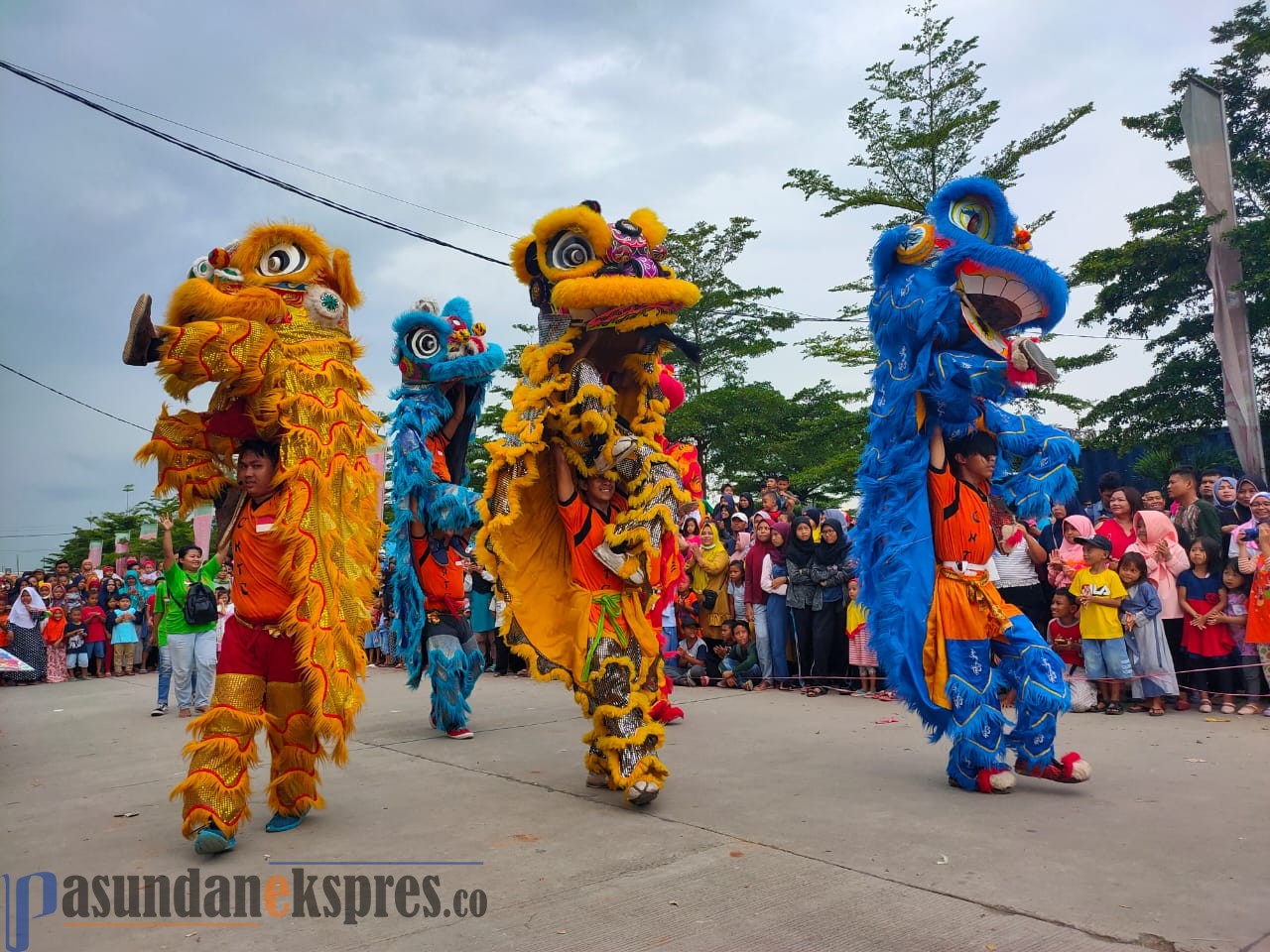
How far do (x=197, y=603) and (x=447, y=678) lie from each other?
10.3 feet

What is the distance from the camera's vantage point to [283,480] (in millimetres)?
3971

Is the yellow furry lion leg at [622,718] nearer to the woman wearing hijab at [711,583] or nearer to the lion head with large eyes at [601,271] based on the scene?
the lion head with large eyes at [601,271]

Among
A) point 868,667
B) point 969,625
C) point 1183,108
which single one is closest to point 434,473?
point 969,625

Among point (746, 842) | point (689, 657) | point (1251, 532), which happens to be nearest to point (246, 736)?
point (746, 842)

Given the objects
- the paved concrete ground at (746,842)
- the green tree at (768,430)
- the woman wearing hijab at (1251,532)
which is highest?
the green tree at (768,430)

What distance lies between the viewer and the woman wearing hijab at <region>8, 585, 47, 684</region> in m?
11.8

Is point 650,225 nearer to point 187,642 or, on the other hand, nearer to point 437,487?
point 437,487

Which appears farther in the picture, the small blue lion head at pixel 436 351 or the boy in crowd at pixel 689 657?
the boy in crowd at pixel 689 657

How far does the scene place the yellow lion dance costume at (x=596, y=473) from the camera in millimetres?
4277

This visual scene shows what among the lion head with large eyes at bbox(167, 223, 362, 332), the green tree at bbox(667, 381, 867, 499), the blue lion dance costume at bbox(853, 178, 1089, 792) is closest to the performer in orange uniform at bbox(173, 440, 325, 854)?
the lion head with large eyes at bbox(167, 223, 362, 332)

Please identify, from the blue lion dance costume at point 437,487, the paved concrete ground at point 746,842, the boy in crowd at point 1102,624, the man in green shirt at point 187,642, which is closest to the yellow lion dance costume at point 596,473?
the paved concrete ground at point 746,842

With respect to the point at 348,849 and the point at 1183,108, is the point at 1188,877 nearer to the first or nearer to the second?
the point at 348,849

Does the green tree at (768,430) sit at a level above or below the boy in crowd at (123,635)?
above

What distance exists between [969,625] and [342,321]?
3146 mm
